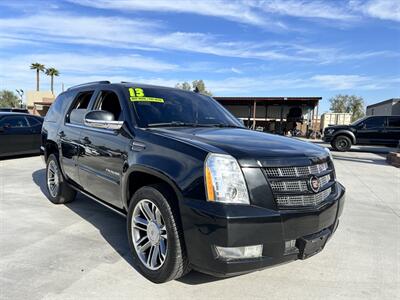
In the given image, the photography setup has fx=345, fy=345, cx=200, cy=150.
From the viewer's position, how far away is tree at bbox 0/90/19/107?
285 feet

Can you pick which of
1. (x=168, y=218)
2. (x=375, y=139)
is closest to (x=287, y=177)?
(x=168, y=218)

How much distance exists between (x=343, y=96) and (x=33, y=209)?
9006cm

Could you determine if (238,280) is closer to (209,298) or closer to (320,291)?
(209,298)

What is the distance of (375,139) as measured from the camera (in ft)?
58.1

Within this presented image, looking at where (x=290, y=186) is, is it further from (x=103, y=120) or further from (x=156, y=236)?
(x=103, y=120)

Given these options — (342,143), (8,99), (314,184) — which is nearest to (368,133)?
(342,143)

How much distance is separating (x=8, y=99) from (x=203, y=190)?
102 meters

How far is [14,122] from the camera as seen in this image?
10742mm

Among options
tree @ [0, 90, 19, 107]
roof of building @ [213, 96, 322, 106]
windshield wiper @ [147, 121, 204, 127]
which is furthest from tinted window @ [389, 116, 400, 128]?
tree @ [0, 90, 19, 107]

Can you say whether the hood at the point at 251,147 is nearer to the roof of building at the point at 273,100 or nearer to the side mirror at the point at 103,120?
the side mirror at the point at 103,120

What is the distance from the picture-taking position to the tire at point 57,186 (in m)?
5.36

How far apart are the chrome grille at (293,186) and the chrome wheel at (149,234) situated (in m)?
0.99

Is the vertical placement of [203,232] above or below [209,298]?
above

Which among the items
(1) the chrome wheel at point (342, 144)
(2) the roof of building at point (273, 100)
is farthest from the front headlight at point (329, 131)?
(2) the roof of building at point (273, 100)
